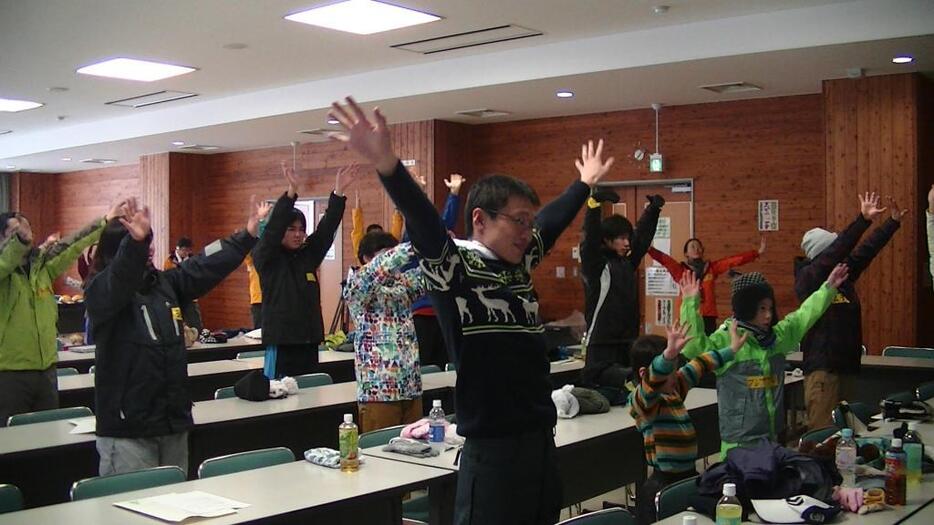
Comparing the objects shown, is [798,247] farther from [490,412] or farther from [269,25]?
[490,412]

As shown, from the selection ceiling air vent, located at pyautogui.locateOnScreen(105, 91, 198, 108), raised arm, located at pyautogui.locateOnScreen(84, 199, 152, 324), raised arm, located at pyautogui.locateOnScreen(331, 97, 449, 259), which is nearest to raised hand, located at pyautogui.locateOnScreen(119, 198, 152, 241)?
raised arm, located at pyautogui.locateOnScreen(84, 199, 152, 324)

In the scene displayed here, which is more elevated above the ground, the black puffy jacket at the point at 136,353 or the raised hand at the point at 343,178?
the raised hand at the point at 343,178

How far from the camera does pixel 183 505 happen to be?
337cm

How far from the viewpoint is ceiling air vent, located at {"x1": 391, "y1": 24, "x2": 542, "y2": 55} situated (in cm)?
883

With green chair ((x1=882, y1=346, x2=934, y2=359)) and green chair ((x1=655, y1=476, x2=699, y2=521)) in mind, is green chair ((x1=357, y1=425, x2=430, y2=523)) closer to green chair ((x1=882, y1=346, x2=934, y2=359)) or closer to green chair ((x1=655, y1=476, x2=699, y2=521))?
green chair ((x1=655, y1=476, x2=699, y2=521))

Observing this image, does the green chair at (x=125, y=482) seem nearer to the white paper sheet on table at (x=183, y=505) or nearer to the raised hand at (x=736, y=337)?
the white paper sheet on table at (x=183, y=505)

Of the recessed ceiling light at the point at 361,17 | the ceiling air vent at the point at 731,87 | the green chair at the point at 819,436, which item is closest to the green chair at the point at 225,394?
the green chair at the point at 819,436

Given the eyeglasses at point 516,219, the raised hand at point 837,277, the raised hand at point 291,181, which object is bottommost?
the raised hand at point 837,277

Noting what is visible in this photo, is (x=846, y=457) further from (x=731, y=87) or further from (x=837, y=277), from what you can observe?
(x=731, y=87)

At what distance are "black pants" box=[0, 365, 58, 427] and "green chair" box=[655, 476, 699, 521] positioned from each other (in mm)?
4053

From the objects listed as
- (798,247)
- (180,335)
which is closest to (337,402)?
(180,335)

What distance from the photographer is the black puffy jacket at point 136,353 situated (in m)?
3.97

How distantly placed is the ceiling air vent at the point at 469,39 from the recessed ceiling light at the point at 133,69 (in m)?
2.70

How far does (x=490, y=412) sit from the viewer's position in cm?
271
